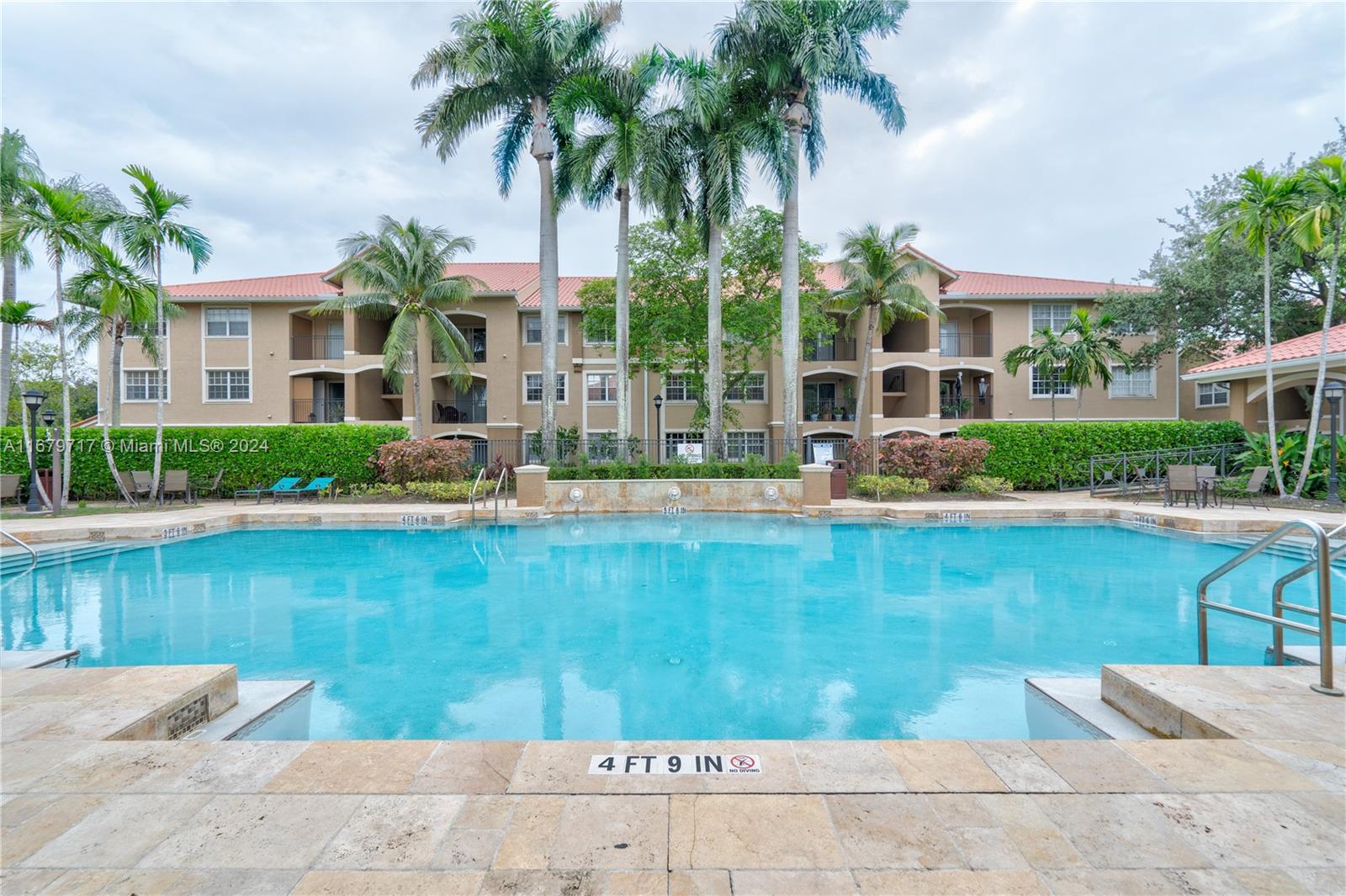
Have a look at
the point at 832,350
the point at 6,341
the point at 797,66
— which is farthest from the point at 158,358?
the point at 832,350

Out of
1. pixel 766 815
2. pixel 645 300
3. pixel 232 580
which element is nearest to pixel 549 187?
pixel 645 300

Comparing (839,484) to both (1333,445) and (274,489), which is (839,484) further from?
(274,489)

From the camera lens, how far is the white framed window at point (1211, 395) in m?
26.2

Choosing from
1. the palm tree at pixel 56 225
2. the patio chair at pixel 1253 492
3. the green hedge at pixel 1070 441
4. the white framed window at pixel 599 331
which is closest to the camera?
the palm tree at pixel 56 225

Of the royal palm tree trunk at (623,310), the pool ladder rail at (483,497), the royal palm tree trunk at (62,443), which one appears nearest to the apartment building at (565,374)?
the royal palm tree trunk at (623,310)

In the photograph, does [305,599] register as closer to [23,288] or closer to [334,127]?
[334,127]

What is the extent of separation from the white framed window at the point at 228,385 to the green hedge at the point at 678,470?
1857cm

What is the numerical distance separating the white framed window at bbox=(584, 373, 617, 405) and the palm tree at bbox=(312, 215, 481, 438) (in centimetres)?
620

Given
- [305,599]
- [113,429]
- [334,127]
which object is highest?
[334,127]

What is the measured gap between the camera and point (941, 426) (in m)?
26.1

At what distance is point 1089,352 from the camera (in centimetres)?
2386

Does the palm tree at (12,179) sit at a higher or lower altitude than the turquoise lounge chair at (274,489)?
higher

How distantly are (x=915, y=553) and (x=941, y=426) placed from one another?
1707cm

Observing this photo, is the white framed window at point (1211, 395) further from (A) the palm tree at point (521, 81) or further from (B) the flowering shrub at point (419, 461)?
(B) the flowering shrub at point (419, 461)
